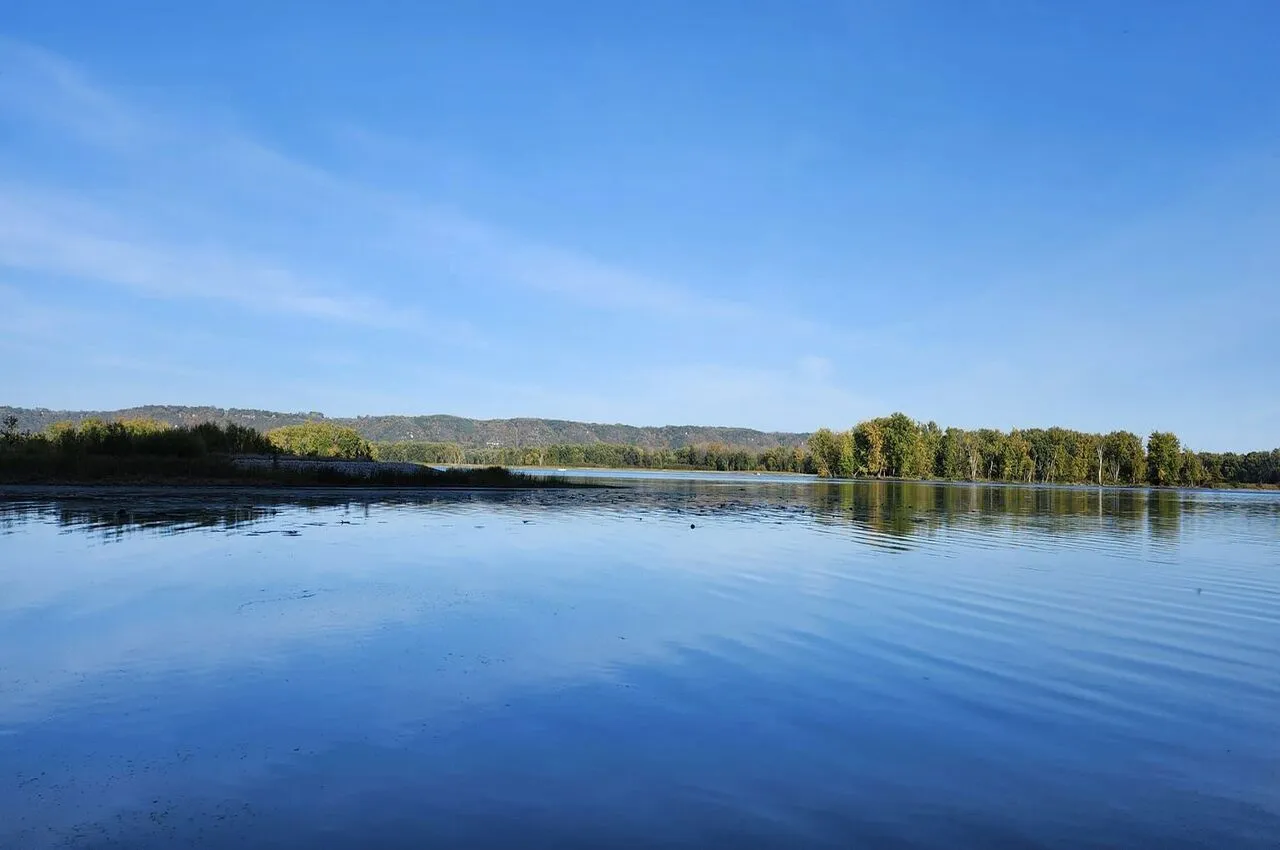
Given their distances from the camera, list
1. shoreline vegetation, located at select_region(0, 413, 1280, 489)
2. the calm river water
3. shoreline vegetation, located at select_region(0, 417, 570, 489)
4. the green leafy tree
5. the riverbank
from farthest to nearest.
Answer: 1. the green leafy tree
2. shoreline vegetation, located at select_region(0, 413, 1280, 489)
3. shoreline vegetation, located at select_region(0, 417, 570, 489)
4. the riverbank
5. the calm river water

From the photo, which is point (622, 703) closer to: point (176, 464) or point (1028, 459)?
point (176, 464)

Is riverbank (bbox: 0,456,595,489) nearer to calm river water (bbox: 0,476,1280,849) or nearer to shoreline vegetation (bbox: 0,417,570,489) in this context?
shoreline vegetation (bbox: 0,417,570,489)

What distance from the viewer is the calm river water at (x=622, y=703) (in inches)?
264

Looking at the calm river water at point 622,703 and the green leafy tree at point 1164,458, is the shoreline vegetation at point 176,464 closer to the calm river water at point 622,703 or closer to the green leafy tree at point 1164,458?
the calm river water at point 622,703

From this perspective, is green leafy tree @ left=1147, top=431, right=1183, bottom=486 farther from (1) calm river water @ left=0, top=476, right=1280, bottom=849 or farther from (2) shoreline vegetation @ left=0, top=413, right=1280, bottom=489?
(1) calm river water @ left=0, top=476, right=1280, bottom=849

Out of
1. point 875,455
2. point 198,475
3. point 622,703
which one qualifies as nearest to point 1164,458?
point 875,455

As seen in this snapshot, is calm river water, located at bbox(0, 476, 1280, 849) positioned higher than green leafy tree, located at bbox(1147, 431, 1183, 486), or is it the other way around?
green leafy tree, located at bbox(1147, 431, 1183, 486)

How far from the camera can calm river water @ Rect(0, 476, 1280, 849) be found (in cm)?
670

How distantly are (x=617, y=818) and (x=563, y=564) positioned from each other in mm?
16069

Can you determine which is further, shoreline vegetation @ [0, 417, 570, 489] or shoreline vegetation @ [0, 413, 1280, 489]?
shoreline vegetation @ [0, 413, 1280, 489]

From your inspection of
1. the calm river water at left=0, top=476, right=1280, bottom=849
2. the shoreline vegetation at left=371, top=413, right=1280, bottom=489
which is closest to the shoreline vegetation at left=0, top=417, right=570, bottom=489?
the calm river water at left=0, top=476, right=1280, bottom=849

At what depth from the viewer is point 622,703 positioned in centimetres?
1002

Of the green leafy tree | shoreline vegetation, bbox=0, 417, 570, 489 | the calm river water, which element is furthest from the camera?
the green leafy tree

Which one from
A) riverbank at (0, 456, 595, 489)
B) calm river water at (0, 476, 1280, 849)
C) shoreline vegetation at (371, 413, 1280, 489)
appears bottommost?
calm river water at (0, 476, 1280, 849)
